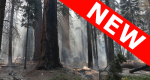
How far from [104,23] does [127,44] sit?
1335 millimetres

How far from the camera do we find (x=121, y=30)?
486 centimetres

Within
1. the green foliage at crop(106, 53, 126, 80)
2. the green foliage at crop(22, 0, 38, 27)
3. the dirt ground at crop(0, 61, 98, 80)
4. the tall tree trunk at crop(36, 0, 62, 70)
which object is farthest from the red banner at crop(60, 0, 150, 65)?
the green foliage at crop(22, 0, 38, 27)

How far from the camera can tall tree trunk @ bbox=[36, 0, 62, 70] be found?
9695 mm

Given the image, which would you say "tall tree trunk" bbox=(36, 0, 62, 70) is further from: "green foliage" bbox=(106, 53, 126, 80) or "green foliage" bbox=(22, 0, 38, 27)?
"green foliage" bbox=(106, 53, 126, 80)

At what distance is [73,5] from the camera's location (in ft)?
18.5

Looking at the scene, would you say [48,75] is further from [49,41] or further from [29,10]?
[29,10]

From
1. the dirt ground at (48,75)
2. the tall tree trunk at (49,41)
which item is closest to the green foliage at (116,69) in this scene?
the dirt ground at (48,75)

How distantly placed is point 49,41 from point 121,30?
22.9 ft

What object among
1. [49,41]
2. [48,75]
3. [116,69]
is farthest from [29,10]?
Result: [116,69]

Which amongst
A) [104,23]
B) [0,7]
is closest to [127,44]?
[104,23]

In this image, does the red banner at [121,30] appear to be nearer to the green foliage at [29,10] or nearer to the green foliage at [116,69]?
the green foliage at [116,69]

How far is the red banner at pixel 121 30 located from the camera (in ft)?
15.8

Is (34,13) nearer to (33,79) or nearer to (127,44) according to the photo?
(33,79)

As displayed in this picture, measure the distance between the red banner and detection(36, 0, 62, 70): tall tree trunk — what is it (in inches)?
232
